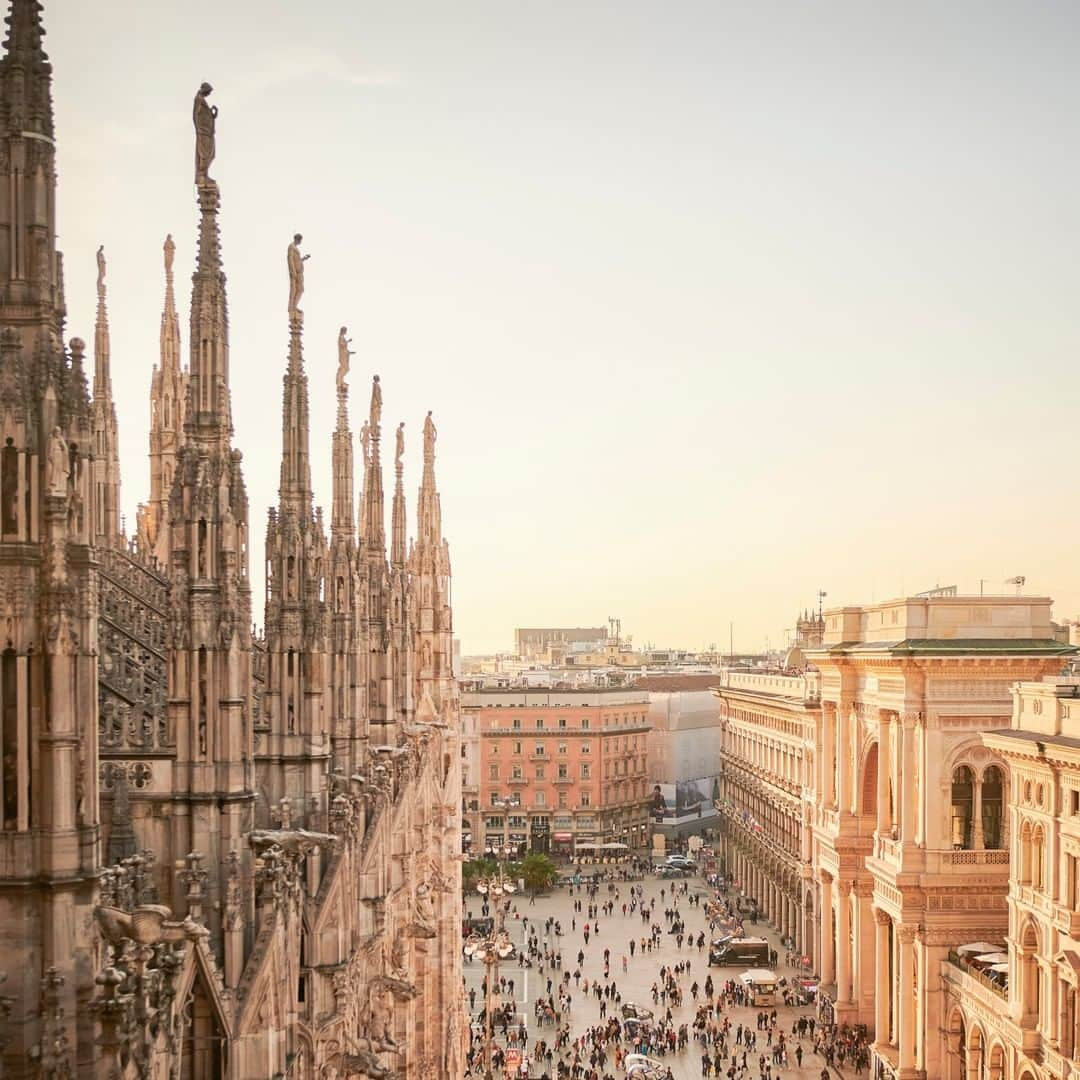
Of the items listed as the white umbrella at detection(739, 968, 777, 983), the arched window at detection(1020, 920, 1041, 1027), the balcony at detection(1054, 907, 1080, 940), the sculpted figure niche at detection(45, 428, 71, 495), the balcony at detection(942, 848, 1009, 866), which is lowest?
the white umbrella at detection(739, 968, 777, 983)

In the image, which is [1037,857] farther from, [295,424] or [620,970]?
[620,970]

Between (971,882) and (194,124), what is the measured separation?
35.4 metres

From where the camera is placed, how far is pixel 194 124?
1296 centimetres

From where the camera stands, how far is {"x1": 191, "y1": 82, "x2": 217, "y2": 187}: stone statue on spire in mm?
12859

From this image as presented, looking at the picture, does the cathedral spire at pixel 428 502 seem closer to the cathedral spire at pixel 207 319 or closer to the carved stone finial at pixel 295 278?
the carved stone finial at pixel 295 278

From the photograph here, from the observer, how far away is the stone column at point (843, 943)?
1969 inches

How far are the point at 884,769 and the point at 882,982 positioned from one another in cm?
658

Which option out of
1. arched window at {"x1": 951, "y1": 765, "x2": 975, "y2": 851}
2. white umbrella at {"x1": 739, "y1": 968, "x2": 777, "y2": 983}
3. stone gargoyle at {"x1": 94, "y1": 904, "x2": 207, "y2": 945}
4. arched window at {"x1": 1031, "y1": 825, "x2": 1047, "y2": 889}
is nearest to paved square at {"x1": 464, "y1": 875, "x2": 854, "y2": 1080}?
white umbrella at {"x1": 739, "y1": 968, "x2": 777, "y2": 983}

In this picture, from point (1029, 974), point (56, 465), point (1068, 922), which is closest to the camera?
point (56, 465)

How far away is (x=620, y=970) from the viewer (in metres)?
58.8

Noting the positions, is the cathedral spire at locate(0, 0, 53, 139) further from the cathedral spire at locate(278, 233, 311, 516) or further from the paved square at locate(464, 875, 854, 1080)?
the paved square at locate(464, 875, 854, 1080)

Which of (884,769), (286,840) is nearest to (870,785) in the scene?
(884,769)

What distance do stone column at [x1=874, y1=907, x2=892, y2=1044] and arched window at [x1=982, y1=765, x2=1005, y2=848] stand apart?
490 cm

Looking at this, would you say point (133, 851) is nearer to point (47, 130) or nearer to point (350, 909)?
point (350, 909)
